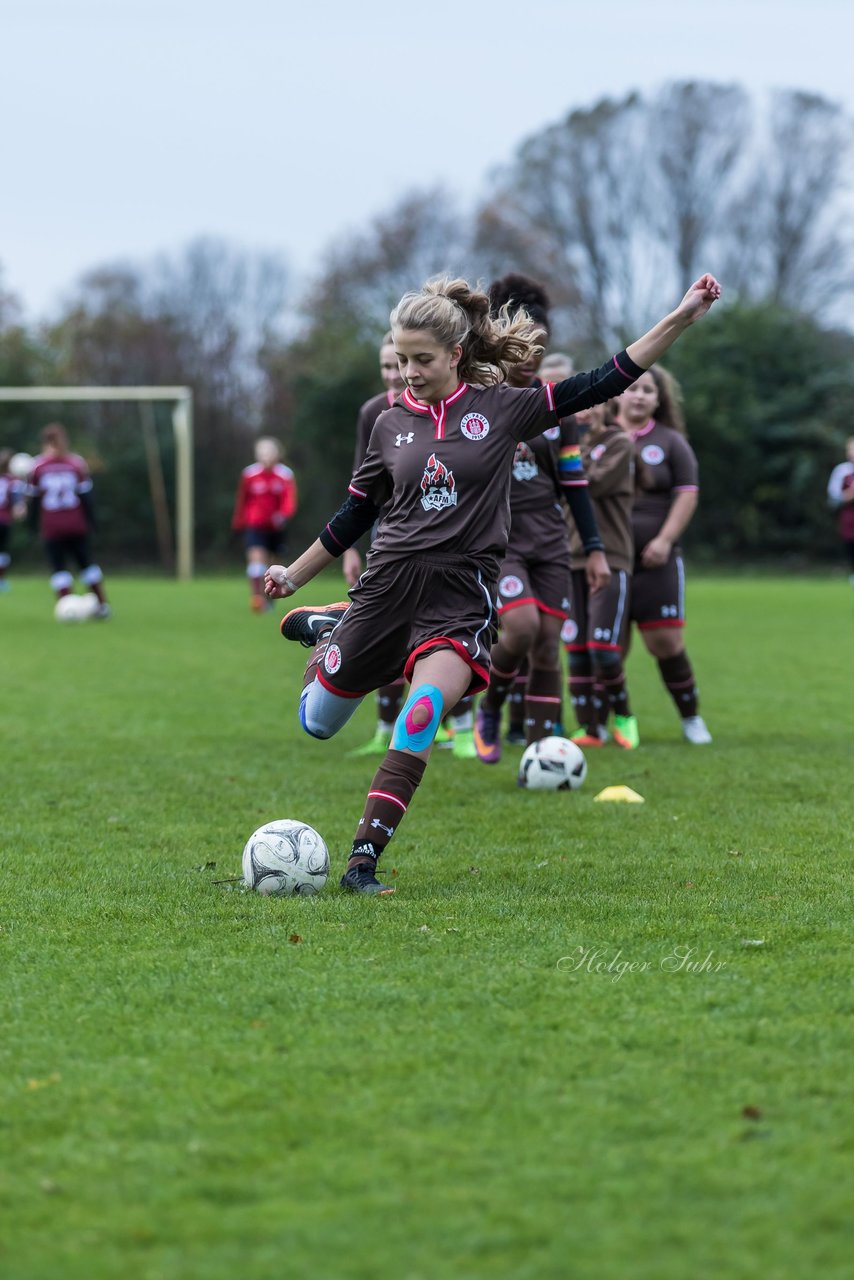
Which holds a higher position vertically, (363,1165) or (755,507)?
(363,1165)

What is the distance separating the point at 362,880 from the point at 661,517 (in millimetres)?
4586

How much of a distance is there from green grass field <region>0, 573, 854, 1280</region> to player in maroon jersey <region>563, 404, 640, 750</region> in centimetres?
145

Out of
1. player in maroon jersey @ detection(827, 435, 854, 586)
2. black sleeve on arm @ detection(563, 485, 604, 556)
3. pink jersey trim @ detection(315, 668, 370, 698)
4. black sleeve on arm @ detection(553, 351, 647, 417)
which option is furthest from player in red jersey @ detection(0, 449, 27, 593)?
black sleeve on arm @ detection(553, 351, 647, 417)

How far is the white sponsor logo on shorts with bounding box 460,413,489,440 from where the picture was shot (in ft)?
16.2

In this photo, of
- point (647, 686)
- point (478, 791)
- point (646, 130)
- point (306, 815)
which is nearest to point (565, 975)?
point (306, 815)

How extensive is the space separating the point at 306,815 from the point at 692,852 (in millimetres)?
1757

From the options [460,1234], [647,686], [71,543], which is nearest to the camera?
[460,1234]

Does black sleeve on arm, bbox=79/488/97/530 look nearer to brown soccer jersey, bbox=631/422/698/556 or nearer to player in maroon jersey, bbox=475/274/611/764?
brown soccer jersey, bbox=631/422/698/556

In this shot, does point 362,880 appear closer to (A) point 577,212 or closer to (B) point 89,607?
(B) point 89,607

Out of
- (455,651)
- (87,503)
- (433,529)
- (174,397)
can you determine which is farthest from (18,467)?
(455,651)

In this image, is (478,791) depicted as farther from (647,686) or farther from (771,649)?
(771,649)

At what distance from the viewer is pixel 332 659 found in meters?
5.07

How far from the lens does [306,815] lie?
652 centimetres

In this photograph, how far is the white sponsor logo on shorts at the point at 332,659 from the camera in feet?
16.6
